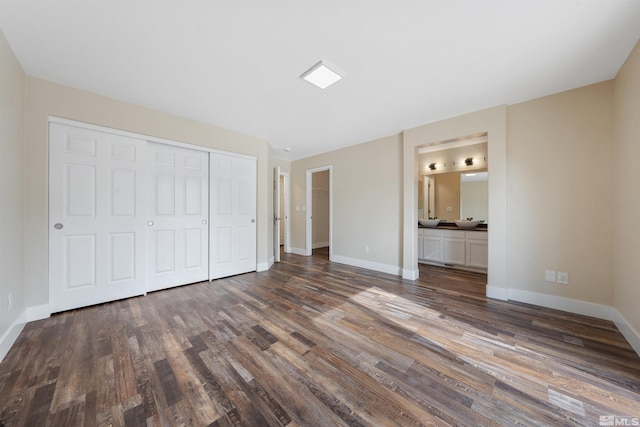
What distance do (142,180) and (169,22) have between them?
80.1 inches

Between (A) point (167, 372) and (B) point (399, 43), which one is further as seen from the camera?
(B) point (399, 43)

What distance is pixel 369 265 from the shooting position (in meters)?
4.42

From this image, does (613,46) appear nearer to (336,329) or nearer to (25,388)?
(336,329)

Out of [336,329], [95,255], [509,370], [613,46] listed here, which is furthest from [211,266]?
[613,46]

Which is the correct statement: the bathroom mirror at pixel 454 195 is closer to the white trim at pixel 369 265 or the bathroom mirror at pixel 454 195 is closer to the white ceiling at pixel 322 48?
the white trim at pixel 369 265

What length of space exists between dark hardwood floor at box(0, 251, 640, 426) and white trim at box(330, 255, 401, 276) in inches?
49.4

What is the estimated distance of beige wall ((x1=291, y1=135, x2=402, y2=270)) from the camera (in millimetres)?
4062

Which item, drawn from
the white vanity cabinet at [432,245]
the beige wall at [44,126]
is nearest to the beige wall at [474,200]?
the white vanity cabinet at [432,245]

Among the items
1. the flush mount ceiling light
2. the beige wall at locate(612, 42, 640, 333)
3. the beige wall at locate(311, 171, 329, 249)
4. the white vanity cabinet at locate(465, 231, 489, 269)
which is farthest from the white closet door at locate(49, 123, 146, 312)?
the white vanity cabinet at locate(465, 231, 489, 269)

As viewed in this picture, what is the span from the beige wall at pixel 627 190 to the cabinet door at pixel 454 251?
6.63 ft

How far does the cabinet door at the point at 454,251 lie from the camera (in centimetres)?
432

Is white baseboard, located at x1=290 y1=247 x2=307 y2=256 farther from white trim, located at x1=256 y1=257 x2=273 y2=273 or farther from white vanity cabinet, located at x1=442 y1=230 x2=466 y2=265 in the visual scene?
white vanity cabinet, located at x1=442 y1=230 x2=466 y2=265

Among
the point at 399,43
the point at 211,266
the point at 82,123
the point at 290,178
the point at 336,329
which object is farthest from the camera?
the point at 290,178

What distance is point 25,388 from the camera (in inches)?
56.2
